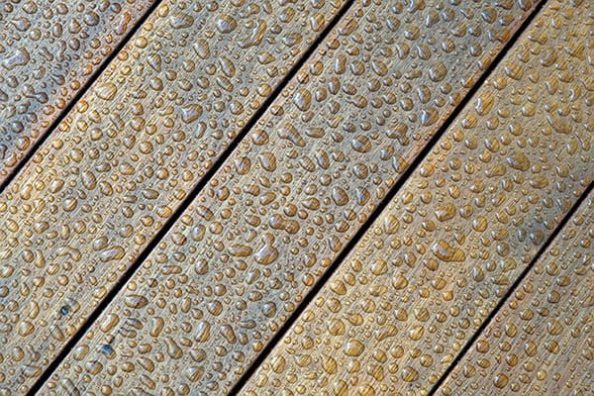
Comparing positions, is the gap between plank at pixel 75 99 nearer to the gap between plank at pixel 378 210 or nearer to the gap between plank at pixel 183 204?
the gap between plank at pixel 183 204

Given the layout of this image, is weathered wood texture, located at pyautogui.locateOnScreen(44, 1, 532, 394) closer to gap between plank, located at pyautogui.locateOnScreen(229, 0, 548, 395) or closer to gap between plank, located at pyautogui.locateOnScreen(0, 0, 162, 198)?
gap between plank, located at pyautogui.locateOnScreen(229, 0, 548, 395)

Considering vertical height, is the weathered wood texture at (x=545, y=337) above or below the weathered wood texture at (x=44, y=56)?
above

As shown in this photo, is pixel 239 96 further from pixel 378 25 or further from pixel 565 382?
pixel 565 382

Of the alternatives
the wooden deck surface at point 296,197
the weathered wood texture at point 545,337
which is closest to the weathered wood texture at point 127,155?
the wooden deck surface at point 296,197

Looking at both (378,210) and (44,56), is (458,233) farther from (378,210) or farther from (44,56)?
(44,56)

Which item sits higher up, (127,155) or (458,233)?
(458,233)

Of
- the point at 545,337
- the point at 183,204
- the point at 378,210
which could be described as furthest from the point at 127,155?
the point at 545,337
